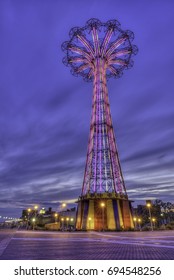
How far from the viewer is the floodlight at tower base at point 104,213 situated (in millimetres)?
36906

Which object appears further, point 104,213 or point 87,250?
point 104,213

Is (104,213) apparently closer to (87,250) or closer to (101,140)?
(101,140)

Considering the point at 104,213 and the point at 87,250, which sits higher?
the point at 104,213

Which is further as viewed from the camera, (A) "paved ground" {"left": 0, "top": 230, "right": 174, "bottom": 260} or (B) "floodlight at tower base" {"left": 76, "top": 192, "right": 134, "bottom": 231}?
(B) "floodlight at tower base" {"left": 76, "top": 192, "right": 134, "bottom": 231}

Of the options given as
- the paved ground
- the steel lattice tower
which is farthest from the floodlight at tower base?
the paved ground

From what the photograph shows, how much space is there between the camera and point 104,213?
125 feet

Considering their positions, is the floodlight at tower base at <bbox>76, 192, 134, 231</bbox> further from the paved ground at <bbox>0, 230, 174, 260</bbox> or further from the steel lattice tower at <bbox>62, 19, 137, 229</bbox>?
the paved ground at <bbox>0, 230, 174, 260</bbox>

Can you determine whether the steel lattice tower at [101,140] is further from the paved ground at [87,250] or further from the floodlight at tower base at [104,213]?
the paved ground at [87,250]

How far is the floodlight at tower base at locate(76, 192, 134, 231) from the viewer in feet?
121

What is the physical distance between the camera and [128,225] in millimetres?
38250

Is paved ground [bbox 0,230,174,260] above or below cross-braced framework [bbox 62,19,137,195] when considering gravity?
below

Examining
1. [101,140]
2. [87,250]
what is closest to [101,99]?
[101,140]
